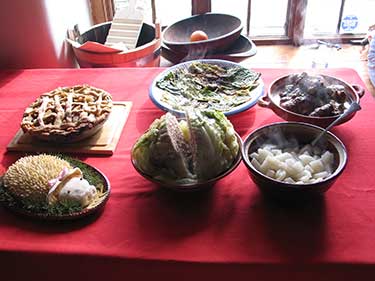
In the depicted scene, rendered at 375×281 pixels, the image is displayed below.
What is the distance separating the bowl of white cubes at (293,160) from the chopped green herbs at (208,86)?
26 centimetres

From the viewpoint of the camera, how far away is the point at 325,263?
2.41 feet

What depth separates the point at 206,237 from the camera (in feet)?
2.60

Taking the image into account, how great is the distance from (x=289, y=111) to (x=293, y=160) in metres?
0.23

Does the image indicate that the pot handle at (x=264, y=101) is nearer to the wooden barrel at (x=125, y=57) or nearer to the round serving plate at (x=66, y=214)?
the round serving plate at (x=66, y=214)

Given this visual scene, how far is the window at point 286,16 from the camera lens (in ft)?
7.62

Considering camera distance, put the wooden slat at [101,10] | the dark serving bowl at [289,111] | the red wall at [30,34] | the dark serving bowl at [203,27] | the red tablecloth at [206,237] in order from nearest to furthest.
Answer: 1. the red tablecloth at [206,237]
2. the dark serving bowl at [289,111]
3. the red wall at [30,34]
4. the dark serving bowl at [203,27]
5. the wooden slat at [101,10]

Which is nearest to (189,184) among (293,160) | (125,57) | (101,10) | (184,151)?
(184,151)

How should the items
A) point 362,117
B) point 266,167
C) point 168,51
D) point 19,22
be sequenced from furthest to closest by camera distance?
point 168,51, point 19,22, point 362,117, point 266,167

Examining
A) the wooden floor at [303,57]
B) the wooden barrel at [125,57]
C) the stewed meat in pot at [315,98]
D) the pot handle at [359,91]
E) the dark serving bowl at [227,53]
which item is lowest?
the wooden floor at [303,57]

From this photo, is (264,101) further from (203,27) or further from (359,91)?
(203,27)

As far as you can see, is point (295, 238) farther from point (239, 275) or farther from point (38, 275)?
point (38, 275)

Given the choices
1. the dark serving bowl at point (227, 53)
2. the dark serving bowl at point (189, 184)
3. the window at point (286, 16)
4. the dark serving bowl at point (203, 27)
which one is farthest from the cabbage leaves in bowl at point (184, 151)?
the window at point (286, 16)

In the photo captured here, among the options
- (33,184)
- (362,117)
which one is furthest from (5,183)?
(362,117)

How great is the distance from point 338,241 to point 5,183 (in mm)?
713
